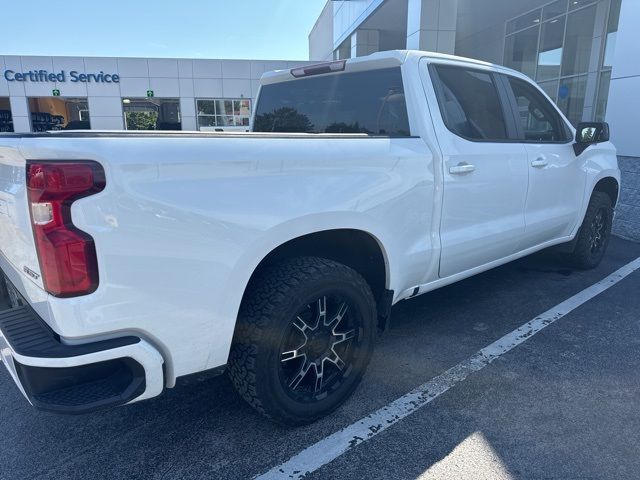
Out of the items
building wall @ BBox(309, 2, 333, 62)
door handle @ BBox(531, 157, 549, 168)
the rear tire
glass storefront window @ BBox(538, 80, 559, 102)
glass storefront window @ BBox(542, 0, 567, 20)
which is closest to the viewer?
door handle @ BBox(531, 157, 549, 168)

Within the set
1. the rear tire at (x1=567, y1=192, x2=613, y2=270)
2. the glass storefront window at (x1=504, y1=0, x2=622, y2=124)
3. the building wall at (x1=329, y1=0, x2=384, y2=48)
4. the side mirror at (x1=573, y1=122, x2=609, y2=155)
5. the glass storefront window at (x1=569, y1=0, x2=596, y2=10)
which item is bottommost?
the rear tire at (x1=567, y1=192, x2=613, y2=270)

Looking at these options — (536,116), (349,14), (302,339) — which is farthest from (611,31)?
(302,339)

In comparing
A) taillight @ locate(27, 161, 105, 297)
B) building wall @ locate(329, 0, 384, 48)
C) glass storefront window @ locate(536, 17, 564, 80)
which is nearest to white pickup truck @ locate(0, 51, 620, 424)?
taillight @ locate(27, 161, 105, 297)

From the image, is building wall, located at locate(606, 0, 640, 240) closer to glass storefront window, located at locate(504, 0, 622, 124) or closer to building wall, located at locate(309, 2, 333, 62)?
glass storefront window, located at locate(504, 0, 622, 124)

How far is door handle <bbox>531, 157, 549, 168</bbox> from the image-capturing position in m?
3.88

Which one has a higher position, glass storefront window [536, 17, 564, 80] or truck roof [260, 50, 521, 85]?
glass storefront window [536, 17, 564, 80]

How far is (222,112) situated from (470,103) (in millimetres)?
29090

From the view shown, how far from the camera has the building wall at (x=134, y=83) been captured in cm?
2833

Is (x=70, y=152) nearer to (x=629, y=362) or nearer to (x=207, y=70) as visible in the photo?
(x=629, y=362)

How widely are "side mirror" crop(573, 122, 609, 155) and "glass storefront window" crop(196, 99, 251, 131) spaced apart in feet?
90.7

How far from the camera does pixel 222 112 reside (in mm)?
30844

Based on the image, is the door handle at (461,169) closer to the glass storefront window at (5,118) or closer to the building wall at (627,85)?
the building wall at (627,85)

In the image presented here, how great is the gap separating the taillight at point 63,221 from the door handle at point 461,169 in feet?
6.86

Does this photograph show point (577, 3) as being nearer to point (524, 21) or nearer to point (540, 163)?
point (524, 21)
